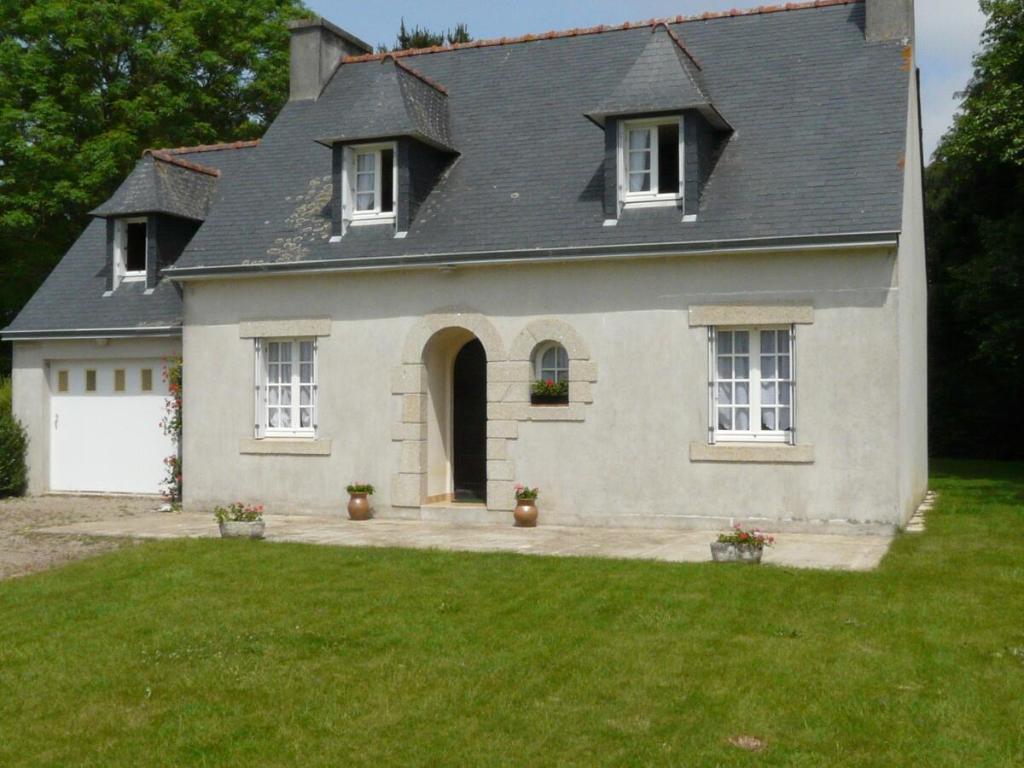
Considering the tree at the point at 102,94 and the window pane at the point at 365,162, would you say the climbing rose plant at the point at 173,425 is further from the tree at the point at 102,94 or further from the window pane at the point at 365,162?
the tree at the point at 102,94

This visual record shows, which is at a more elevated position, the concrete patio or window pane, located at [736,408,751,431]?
window pane, located at [736,408,751,431]

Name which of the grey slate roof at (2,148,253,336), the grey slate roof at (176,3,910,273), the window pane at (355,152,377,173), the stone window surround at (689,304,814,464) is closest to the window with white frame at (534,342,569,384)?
the grey slate roof at (176,3,910,273)

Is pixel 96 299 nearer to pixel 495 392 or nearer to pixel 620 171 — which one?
pixel 495 392

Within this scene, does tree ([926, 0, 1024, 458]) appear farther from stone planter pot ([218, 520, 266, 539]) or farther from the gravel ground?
the gravel ground

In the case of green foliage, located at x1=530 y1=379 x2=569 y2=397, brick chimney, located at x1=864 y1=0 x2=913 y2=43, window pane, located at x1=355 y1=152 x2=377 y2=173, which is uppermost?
brick chimney, located at x1=864 y1=0 x2=913 y2=43

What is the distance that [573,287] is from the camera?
1577cm

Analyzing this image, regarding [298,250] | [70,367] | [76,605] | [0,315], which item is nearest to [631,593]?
[76,605]

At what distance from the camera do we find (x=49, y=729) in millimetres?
7371

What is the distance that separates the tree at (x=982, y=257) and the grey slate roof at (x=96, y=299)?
50.1ft

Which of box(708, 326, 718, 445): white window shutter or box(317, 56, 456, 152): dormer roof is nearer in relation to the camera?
box(708, 326, 718, 445): white window shutter

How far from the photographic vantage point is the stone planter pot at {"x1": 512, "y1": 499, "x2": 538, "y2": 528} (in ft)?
51.4

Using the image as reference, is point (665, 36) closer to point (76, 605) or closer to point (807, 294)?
point (807, 294)

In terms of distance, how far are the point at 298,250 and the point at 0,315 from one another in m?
17.0

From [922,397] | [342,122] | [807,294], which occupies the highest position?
[342,122]
